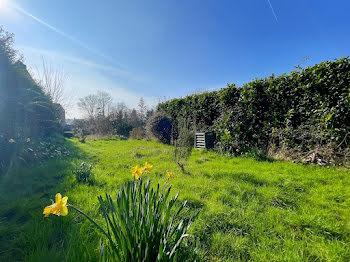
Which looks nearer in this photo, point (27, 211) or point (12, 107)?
point (27, 211)

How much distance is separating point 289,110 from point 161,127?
20.4 feet

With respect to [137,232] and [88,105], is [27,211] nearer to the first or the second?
[137,232]

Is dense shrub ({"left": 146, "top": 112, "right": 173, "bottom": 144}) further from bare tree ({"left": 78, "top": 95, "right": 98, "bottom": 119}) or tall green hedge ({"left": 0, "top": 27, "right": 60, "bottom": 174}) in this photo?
bare tree ({"left": 78, "top": 95, "right": 98, "bottom": 119})

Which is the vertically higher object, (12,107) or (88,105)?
(88,105)

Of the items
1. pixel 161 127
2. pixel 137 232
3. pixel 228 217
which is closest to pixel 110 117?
pixel 161 127

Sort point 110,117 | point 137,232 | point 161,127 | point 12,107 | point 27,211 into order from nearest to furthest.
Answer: point 137,232 → point 27,211 → point 12,107 → point 161,127 → point 110,117

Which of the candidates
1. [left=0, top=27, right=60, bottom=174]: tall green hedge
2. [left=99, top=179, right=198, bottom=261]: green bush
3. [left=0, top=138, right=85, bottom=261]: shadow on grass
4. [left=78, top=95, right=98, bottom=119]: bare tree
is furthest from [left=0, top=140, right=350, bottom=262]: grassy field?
[left=78, top=95, right=98, bottom=119]: bare tree

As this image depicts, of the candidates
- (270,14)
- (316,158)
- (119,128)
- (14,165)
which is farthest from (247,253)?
(119,128)

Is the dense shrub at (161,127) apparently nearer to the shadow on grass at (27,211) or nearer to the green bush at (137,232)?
the shadow on grass at (27,211)

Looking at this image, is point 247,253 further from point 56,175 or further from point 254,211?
point 56,175

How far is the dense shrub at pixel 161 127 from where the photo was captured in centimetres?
859

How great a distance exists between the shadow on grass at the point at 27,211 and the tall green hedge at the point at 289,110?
487 cm

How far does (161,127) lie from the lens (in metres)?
8.78

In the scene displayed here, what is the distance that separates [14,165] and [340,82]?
25.5 feet
